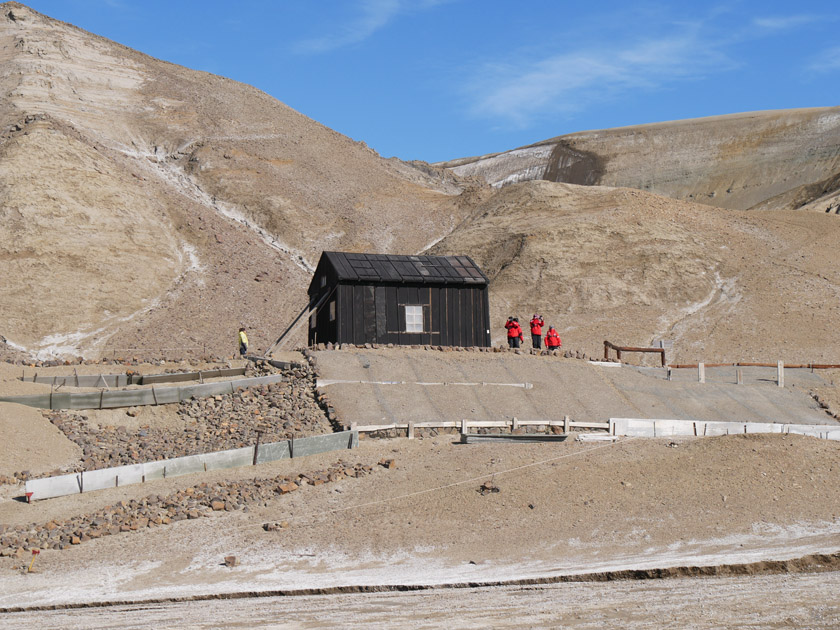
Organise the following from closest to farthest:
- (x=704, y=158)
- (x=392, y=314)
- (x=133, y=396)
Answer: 1. (x=133, y=396)
2. (x=392, y=314)
3. (x=704, y=158)

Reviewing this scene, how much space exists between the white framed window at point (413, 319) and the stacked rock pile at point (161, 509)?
13.5 metres

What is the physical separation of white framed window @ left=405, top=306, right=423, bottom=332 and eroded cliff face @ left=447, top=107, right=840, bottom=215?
49.7m

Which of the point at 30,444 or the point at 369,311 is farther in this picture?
the point at 369,311

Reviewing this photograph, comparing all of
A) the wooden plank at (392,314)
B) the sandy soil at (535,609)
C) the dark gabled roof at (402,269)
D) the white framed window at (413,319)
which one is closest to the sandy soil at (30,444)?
the sandy soil at (535,609)

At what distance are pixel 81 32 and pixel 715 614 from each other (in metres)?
81.5

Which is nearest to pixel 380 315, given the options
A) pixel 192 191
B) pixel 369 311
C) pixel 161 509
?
pixel 369 311

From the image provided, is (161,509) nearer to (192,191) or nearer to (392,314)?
(392,314)

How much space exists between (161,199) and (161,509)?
1753 inches

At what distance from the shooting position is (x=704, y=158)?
97062 mm

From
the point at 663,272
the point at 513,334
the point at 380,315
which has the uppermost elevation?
the point at 663,272

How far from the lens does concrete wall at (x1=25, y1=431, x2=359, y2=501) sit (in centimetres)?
1870

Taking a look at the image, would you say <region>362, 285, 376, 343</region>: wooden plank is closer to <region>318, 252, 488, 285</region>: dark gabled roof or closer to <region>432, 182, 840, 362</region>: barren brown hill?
<region>318, 252, 488, 285</region>: dark gabled roof

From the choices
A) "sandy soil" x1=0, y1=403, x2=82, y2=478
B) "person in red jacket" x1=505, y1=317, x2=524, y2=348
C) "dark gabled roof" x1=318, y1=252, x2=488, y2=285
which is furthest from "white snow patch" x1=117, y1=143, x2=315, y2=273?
"sandy soil" x1=0, y1=403, x2=82, y2=478

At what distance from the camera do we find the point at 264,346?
1764 inches
